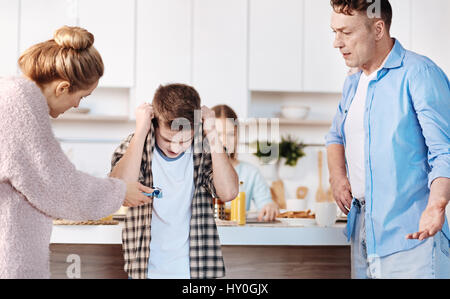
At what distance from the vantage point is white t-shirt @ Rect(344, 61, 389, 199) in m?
1.13

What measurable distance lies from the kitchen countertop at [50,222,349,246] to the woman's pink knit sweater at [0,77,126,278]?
51cm

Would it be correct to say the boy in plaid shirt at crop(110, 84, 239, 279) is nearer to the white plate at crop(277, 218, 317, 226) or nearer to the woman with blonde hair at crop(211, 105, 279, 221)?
the white plate at crop(277, 218, 317, 226)

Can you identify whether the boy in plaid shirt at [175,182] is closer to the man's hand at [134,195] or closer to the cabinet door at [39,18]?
the man's hand at [134,195]

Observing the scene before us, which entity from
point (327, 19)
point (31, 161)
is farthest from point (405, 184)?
point (327, 19)

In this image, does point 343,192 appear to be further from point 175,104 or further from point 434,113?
point 175,104

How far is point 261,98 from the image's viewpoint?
2824 millimetres

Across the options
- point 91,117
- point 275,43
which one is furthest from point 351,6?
point 91,117

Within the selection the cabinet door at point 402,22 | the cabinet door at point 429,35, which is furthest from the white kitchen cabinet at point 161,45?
the cabinet door at point 429,35

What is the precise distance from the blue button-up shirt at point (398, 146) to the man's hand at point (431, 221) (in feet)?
0.47

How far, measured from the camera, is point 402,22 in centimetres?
270

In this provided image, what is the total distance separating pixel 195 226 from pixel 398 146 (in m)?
0.44

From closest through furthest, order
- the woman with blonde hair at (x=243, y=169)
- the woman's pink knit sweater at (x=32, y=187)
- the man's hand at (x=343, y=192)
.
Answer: the woman's pink knit sweater at (x=32, y=187) < the man's hand at (x=343, y=192) < the woman with blonde hair at (x=243, y=169)

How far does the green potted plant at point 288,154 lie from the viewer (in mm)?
2748

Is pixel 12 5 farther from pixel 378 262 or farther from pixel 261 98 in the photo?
pixel 378 262
